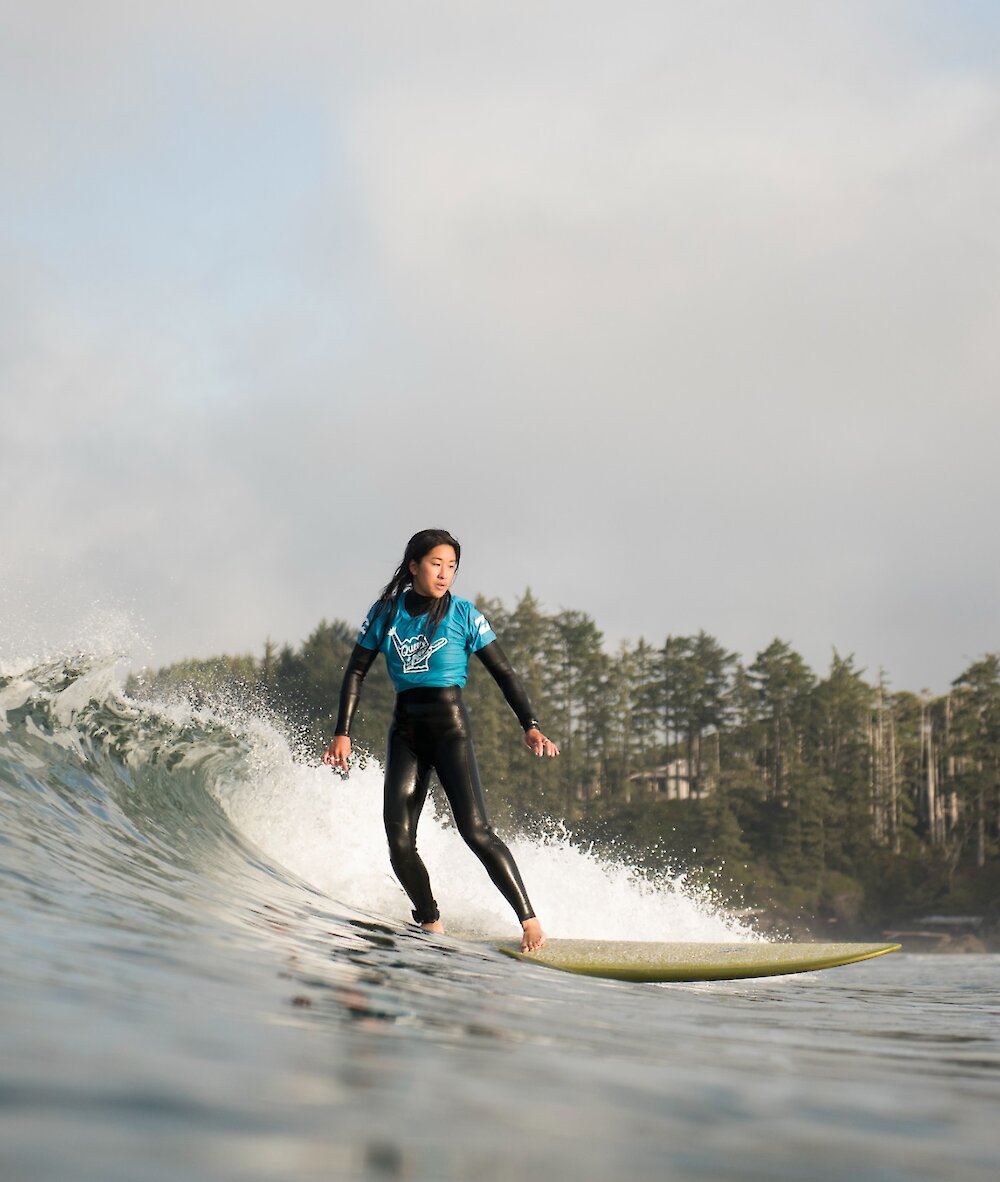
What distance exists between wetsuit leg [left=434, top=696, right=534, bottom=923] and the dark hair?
0.44m

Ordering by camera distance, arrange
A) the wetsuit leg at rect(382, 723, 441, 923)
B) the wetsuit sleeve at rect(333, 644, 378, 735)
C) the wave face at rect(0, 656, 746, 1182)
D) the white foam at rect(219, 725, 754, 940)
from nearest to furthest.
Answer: the wave face at rect(0, 656, 746, 1182)
the wetsuit leg at rect(382, 723, 441, 923)
the wetsuit sleeve at rect(333, 644, 378, 735)
the white foam at rect(219, 725, 754, 940)

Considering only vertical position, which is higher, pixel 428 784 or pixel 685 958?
pixel 428 784

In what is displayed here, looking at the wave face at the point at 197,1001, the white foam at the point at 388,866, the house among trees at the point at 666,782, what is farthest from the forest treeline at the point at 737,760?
the wave face at the point at 197,1001

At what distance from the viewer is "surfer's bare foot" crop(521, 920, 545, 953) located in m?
5.33

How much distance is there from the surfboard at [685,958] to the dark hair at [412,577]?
63.7 inches

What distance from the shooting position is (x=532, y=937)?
17.7 ft

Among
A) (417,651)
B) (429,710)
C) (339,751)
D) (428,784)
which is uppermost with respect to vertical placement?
(417,651)

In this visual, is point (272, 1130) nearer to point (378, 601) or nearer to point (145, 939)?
point (145, 939)

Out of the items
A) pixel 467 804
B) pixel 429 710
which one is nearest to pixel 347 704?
pixel 429 710

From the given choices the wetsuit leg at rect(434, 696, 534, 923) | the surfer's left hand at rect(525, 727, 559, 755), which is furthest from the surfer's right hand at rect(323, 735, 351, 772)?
the surfer's left hand at rect(525, 727, 559, 755)

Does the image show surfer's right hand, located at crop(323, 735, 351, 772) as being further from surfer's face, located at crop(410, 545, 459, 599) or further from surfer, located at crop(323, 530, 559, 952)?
surfer's face, located at crop(410, 545, 459, 599)

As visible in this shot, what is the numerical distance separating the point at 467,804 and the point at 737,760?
6756 cm

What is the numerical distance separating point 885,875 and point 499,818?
69.9 feet

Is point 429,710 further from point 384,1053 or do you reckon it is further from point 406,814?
point 384,1053
